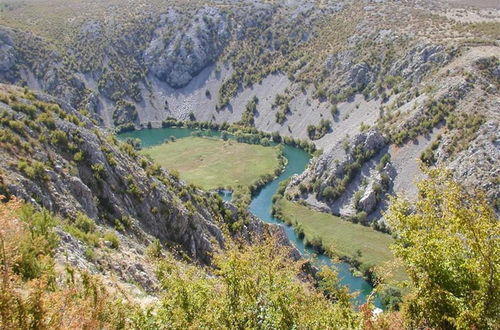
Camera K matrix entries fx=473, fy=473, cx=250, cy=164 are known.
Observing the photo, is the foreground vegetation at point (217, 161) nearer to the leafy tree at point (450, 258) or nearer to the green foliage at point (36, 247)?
the green foliage at point (36, 247)

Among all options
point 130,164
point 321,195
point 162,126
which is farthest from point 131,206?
point 162,126

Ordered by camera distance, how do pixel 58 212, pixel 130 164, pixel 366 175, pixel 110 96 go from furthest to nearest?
pixel 110 96 → pixel 366 175 → pixel 130 164 → pixel 58 212

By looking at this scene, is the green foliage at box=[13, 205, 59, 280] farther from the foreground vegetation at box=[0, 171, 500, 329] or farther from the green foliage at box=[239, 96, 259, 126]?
the green foliage at box=[239, 96, 259, 126]

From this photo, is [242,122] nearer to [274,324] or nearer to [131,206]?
[131,206]

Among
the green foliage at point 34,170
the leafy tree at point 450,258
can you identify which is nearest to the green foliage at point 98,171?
the green foliage at point 34,170

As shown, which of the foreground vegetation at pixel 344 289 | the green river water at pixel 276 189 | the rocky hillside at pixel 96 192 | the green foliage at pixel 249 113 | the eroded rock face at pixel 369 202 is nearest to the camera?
the foreground vegetation at pixel 344 289

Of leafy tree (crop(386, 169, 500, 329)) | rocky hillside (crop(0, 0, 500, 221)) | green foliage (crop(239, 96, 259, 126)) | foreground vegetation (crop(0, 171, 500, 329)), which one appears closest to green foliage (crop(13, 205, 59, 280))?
foreground vegetation (crop(0, 171, 500, 329))

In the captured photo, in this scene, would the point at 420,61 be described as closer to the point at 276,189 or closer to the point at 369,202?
the point at 369,202
